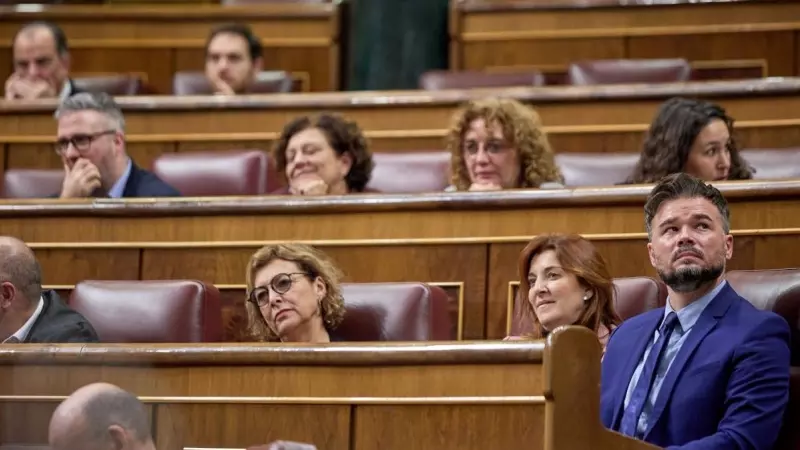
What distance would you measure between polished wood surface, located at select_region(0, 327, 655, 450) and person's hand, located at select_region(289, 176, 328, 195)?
0.55m

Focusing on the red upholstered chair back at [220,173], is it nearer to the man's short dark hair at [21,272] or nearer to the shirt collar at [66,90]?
the shirt collar at [66,90]

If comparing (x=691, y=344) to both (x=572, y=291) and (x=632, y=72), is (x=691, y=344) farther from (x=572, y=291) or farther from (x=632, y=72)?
(x=632, y=72)

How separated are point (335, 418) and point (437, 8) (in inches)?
49.8

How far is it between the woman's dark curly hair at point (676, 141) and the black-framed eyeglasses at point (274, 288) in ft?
1.23

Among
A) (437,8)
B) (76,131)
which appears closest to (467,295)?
(76,131)

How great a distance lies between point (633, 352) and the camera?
101 centimetres

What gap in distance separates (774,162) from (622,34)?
582mm

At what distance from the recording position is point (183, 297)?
3.99 ft

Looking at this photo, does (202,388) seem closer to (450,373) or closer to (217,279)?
(450,373)

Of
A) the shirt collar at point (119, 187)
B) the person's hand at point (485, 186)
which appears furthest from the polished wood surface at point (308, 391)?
the shirt collar at point (119, 187)

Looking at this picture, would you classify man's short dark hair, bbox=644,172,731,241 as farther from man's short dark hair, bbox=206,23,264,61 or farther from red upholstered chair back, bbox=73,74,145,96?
red upholstered chair back, bbox=73,74,145,96

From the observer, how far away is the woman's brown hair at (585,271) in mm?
1111

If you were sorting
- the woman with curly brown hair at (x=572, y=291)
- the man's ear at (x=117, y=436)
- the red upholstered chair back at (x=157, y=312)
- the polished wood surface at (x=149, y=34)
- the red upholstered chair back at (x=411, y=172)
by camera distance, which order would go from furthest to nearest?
the polished wood surface at (x=149, y=34) < the red upholstered chair back at (x=411, y=172) < the red upholstered chair back at (x=157, y=312) < the woman with curly brown hair at (x=572, y=291) < the man's ear at (x=117, y=436)

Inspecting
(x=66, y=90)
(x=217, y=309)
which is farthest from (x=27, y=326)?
(x=66, y=90)
